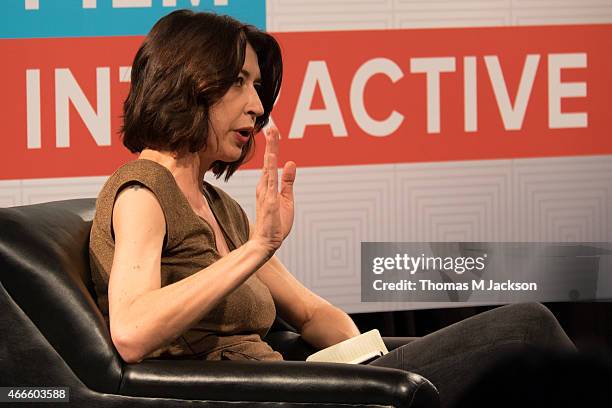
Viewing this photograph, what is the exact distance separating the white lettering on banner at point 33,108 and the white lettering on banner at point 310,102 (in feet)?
2.95

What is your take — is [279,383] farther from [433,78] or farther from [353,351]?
[433,78]

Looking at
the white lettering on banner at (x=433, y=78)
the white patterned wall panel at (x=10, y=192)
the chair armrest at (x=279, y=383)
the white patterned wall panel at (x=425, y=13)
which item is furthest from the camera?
the white lettering on banner at (x=433, y=78)

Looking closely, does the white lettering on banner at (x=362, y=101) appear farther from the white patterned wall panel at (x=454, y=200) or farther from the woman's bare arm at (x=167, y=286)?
the woman's bare arm at (x=167, y=286)

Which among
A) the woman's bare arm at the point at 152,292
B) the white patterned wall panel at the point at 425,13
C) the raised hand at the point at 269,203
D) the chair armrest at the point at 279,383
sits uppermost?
the white patterned wall panel at the point at 425,13

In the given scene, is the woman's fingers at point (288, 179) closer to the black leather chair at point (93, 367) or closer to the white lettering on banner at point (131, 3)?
the black leather chair at point (93, 367)

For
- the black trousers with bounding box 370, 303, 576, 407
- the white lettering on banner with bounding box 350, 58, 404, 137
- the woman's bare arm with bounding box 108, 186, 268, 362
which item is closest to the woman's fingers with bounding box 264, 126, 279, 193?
the woman's bare arm with bounding box 108, 186, 268, 362

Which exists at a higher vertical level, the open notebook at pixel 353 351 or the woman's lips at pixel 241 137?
the woman's lips at pixel 241 137

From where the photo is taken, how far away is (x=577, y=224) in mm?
3943

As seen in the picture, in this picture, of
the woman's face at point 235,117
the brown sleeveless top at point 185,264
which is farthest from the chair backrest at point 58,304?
the woman's face at point 235,117

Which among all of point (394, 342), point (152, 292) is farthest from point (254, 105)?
point (394, 342)

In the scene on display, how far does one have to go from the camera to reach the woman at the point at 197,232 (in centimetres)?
181

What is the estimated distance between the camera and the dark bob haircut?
6.70ft

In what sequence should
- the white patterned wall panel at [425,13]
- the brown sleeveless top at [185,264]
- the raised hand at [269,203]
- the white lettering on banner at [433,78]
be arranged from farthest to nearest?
the white lettering on banner at [433,78], the white patterned wall panel at [425,13], the brown sleeveless top at [185,264], the raised hand at [269,203]

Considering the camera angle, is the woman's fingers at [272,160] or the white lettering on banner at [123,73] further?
the white lettering on banner at [123,73]
